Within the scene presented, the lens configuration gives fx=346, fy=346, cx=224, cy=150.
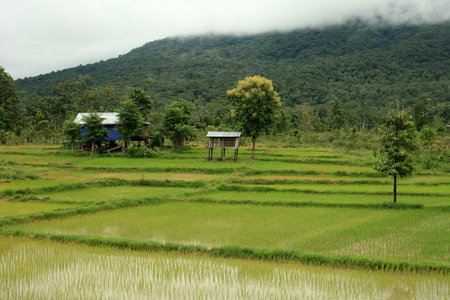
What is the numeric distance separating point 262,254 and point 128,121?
28.4 m

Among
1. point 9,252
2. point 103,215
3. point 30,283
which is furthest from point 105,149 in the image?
point 30,283

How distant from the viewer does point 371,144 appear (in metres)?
41.1

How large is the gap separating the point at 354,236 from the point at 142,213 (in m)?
8.00

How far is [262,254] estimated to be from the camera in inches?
355

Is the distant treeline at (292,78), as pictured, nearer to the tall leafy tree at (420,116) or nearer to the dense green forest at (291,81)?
the tall leafy tree at (420,116)

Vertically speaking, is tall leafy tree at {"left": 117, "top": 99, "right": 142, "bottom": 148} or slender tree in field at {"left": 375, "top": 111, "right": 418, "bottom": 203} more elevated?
tall leafy tree at {"left": 117, "top": 99, "right": 142, "bottom": 148}

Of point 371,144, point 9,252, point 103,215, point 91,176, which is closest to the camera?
point 9,252

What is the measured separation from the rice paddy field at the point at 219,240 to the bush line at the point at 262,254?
30 millimetres

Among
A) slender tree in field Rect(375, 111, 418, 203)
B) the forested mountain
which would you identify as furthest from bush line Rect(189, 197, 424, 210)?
the forested mountain

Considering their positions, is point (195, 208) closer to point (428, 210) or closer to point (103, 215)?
point (103, 215)

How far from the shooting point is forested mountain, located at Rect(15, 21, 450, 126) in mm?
90062

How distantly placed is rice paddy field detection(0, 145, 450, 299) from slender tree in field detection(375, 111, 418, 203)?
1480 millimetres

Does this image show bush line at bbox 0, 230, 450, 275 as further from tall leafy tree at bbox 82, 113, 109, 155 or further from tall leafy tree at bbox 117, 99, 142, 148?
tall leafy tree at bbox 117, 99, 142, 148

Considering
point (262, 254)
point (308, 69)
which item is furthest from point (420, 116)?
point (308, 69)
